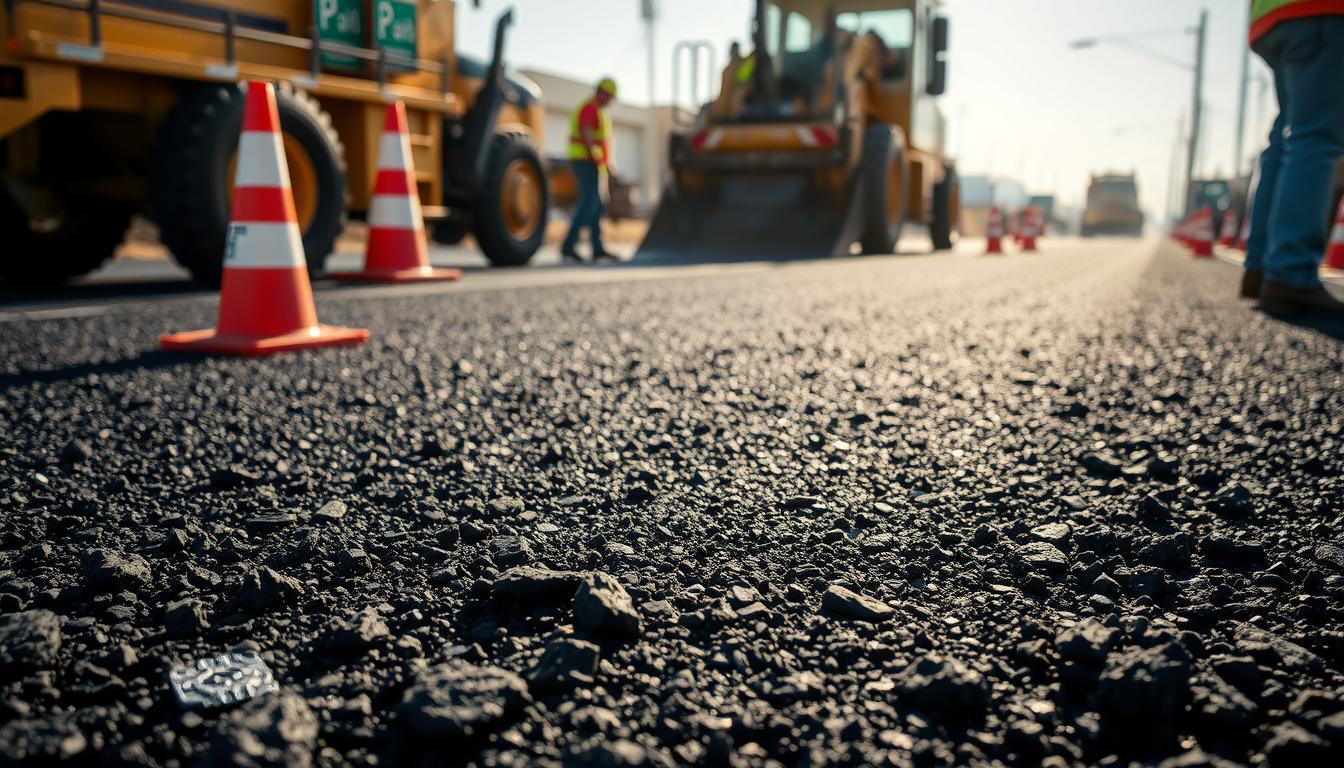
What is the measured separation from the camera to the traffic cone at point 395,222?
5410 millimetres

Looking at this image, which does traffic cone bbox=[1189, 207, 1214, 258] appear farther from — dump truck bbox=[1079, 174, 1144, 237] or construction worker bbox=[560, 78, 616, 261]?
dump truck bbox=[1079, 174, 1144, 237]

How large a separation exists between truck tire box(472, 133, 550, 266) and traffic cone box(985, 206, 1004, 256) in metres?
7.36

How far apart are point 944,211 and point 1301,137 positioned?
354 inches

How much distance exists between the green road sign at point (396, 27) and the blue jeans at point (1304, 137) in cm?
503

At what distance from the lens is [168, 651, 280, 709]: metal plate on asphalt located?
888 mm

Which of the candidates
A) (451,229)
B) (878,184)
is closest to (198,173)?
(451,229)

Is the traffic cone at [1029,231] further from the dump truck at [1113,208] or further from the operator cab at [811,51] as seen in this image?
the dump truck at [1113,208]

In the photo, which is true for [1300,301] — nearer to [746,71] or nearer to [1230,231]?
[746,71]

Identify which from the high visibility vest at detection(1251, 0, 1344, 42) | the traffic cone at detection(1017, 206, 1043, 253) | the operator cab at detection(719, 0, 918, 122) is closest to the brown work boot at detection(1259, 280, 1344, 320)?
the high visibility vest at detection(1251, 0, 1344, 42)

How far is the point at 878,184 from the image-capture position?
9750mm

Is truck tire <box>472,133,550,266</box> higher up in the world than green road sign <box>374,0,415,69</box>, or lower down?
lower down

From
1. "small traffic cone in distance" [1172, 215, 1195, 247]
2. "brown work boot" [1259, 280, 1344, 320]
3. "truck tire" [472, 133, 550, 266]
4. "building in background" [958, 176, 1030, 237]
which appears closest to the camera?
"brown work boot" [1259, 280, 1344, 320]

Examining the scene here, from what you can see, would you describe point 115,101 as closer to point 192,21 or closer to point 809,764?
point 192,21

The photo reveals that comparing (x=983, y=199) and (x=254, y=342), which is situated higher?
(x=983, y=199)
